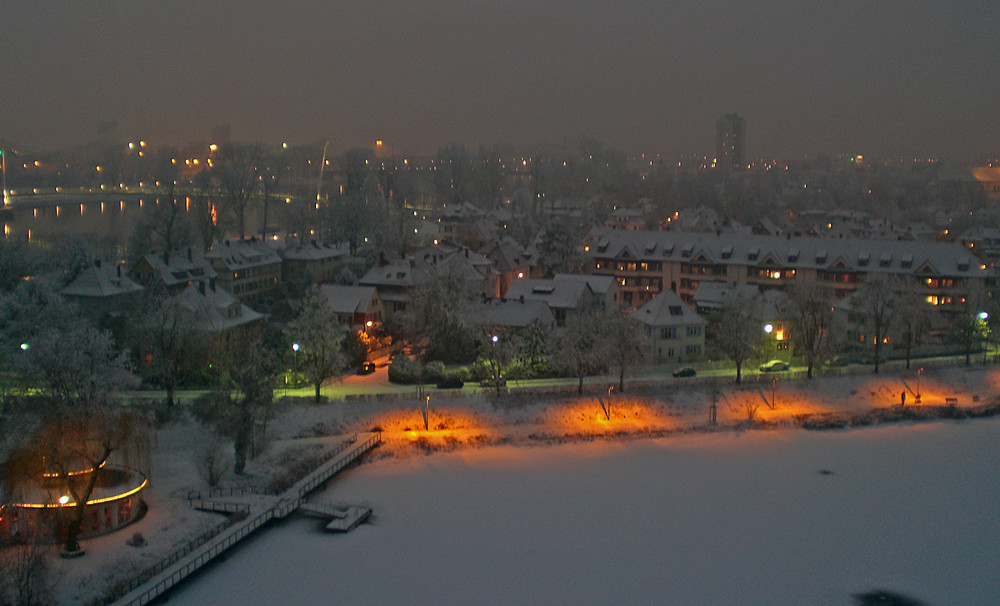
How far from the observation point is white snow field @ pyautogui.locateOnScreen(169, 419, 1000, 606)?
1251cm

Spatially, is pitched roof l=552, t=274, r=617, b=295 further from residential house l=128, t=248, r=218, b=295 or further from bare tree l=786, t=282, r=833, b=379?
residential house l=128, t=248, r=218, b=295

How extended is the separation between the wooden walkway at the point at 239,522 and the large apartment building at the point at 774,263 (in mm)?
14214

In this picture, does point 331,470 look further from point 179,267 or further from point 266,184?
point 266,184

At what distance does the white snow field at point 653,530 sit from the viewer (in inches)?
492

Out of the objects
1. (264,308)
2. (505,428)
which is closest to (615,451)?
(505,428)

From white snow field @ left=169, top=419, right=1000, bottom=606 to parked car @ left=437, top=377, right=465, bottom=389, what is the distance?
287cm

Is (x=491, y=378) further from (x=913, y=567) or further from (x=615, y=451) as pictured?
(x=913, y=567)

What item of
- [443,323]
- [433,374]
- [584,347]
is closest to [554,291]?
[443,323]

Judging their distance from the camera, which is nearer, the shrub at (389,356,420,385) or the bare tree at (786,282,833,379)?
the shrub at (389,356,420,385)

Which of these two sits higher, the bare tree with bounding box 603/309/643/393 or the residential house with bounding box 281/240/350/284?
the residential house with bounding box 281/240/350/284

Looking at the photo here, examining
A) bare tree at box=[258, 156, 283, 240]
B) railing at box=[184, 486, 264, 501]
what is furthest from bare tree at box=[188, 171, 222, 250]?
railing at box=[184, 486, 264, 501]

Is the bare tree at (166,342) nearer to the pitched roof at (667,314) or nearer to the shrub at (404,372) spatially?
the shrub at (404,372)

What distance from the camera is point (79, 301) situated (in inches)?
902

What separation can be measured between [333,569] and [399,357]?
875 centimetres
